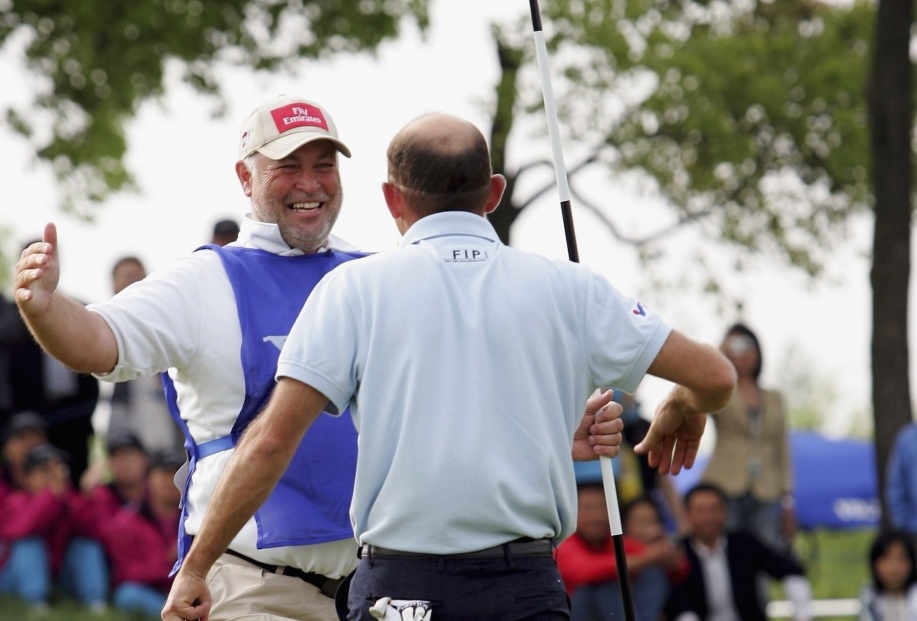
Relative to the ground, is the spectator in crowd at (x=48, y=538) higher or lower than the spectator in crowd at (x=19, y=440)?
lower

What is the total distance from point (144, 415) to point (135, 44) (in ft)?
19.6

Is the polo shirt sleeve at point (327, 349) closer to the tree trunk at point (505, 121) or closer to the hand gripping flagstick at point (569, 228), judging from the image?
the hand gripping flagstick at point (569, 228)

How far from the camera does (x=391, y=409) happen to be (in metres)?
3.85

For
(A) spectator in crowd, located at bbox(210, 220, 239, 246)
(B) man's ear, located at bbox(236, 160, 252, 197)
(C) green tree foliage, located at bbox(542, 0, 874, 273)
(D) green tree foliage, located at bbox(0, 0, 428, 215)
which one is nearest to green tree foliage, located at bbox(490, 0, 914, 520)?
(C) green tree foliage, located at bbox(542, 0, 874, 273)

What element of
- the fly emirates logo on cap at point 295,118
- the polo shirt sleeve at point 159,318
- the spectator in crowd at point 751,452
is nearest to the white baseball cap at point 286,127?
the fly emirates logo on cap at point 295,118

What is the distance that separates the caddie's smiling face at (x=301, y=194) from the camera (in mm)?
A: 4918

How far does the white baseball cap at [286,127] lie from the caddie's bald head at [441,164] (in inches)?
33.0

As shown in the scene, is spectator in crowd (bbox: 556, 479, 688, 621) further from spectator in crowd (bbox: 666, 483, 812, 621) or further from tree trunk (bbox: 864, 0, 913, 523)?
tree trunk (bbox: 864, 0, 913, 523)

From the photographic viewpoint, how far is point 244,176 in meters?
5.11

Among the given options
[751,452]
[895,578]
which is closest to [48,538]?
[751,452]

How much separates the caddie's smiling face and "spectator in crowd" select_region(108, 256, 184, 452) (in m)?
5.86

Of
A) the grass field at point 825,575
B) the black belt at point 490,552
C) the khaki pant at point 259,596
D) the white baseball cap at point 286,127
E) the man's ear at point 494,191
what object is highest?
the white baseball cap at point 286,127

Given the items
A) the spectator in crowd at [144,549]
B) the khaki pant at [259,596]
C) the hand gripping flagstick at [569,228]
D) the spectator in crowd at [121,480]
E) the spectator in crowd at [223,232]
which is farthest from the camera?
the spectator in crowd at [121,480]

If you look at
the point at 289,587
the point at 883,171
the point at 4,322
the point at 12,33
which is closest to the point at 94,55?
the point at 12,33
